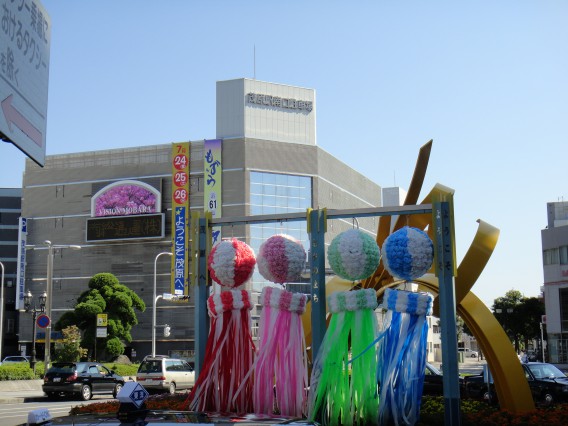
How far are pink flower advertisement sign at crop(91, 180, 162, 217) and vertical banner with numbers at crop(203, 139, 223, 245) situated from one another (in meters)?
5.23

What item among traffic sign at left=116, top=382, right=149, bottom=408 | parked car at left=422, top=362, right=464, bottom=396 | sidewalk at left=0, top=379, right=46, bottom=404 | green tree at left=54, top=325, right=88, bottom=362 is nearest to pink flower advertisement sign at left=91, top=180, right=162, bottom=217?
green tree at left=54, top=325, right=88, bottom=362

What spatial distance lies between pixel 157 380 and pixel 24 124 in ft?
58.6

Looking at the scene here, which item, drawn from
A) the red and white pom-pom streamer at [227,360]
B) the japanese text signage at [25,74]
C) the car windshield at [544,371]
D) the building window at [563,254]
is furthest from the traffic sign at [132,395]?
the building window at [563,254]

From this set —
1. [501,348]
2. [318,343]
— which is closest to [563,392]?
[501,348]

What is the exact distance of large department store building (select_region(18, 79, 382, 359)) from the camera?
66.2 meters

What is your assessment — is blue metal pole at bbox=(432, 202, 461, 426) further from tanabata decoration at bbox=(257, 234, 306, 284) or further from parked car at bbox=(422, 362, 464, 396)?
parked car at bbox=(422, 362, 464, 396)

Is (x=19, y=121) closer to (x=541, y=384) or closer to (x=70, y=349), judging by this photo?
(x=541, y=384)

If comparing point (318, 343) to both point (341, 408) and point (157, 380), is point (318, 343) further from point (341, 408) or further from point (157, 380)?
point (157, 380)

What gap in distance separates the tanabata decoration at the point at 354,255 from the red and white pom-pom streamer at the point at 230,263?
4.26 ft

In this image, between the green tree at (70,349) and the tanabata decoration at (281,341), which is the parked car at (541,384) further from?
the green tree at (70,349)

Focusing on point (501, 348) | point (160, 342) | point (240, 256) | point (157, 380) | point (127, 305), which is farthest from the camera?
point (160, 342)

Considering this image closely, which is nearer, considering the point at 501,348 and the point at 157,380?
the point at 501,348

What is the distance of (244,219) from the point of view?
452 inches

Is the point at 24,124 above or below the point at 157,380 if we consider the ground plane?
above
